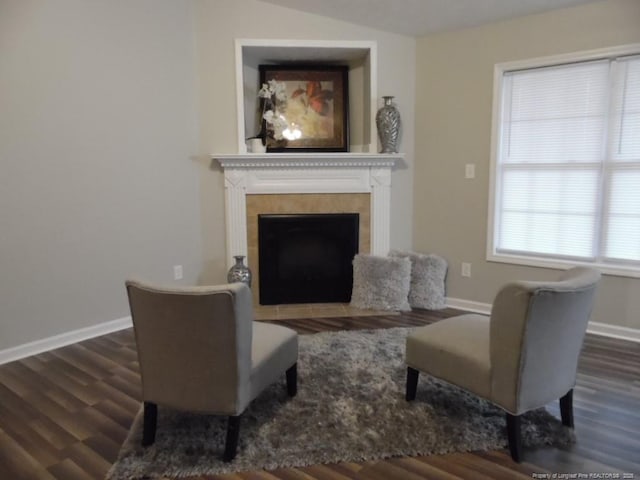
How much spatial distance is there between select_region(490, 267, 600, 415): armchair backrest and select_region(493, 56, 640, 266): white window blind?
168cm

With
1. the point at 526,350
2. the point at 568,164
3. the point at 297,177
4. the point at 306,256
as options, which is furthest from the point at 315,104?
the point at 526,350

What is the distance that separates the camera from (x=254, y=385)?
2084 mm

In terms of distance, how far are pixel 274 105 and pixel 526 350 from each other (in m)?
3.14

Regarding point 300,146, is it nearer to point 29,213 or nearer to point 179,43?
point 179,43

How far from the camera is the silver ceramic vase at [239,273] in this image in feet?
12.9

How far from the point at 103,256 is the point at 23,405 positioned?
130cm

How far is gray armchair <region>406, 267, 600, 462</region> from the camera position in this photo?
189cm

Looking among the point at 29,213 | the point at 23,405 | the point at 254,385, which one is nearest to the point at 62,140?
the point at 29,213

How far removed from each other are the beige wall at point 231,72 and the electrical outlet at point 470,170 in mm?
518

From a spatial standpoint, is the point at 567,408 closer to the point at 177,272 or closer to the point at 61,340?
the point at 177,272

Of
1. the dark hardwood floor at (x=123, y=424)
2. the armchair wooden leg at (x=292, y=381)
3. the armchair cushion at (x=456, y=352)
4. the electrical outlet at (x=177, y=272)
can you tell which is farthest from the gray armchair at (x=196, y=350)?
the electrical outlet at (x=177, y=272)

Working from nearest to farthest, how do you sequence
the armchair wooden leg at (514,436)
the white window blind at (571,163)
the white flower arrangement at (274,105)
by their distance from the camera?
the armchair wooden leg at (514,436)
the white window blind at (571,163)
the white flower arrangement at (274,105)

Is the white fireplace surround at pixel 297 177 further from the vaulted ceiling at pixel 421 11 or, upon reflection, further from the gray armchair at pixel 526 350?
the gray armchair at pixel 526 350

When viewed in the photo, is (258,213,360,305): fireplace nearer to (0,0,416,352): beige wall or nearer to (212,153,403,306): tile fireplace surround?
(212,153,403,306): tile fireplace surround
